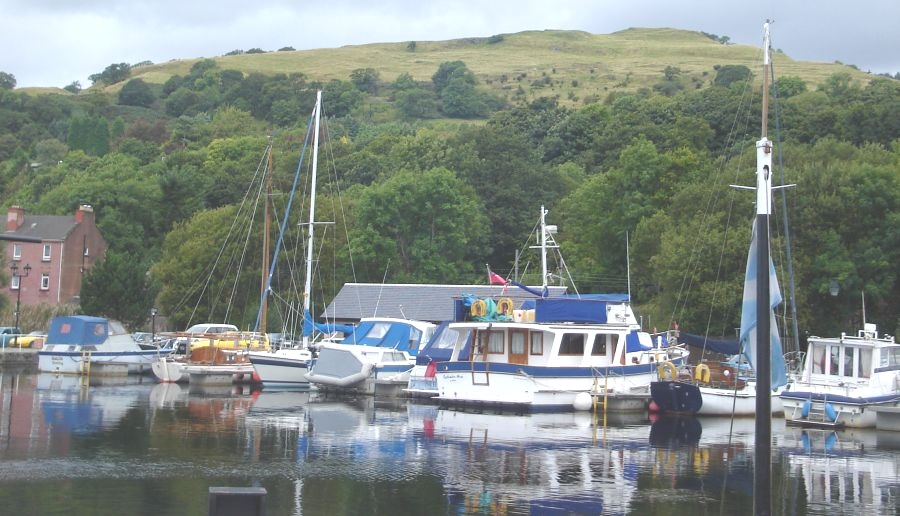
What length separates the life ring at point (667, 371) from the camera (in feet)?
143

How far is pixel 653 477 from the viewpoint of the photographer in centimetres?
2786

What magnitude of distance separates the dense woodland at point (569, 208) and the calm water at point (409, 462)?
415 inches

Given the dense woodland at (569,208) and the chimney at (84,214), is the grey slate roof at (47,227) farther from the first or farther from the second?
the dense woodland at (569,208)

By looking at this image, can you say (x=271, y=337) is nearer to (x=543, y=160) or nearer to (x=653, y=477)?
(x=653, y=477)

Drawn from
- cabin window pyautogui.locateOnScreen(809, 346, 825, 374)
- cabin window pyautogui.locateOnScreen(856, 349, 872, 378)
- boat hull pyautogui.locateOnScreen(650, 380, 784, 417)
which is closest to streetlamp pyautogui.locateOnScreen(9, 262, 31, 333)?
boat hull pyautogui.locateOnScreen(650, 380, 784, 417)

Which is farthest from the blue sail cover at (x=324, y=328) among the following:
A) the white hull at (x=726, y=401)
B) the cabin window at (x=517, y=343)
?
the white hull at (x=726, y=401)

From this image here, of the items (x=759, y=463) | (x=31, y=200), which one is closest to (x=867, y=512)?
(x=759, y=463)

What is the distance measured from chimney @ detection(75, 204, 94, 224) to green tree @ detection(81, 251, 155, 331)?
62.7ft

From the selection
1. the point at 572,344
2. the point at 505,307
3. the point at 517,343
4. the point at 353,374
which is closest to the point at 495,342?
the point at 517,343

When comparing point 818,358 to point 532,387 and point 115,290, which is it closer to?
point 532,387

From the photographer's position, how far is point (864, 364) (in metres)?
38.9

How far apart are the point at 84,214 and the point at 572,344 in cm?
5831

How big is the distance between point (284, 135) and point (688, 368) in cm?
10237

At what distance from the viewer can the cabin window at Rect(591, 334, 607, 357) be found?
44.8 meters
